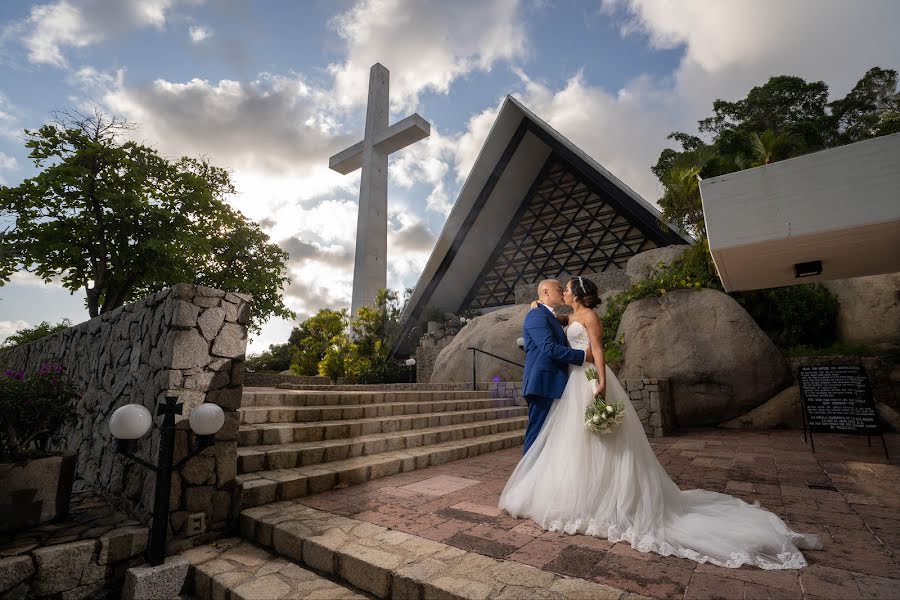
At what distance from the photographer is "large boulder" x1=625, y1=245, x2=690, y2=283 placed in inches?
442

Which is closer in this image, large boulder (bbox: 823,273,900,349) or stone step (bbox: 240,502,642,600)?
stone step (bbox: 240,502,642,600)

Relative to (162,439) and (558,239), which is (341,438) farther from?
(558,239)

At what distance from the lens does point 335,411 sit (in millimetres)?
5457

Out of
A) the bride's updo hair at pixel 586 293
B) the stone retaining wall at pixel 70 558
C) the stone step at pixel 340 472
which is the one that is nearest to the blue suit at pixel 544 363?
the bride's updo hair at pixel 586 293

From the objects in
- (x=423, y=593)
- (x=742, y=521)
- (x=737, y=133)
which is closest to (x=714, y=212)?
(x=742, y=521)

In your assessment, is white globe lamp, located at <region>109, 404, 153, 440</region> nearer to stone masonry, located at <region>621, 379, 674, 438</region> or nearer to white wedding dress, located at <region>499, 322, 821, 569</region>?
white wedding dress, located at <region>499, 322, 821, 569</region>

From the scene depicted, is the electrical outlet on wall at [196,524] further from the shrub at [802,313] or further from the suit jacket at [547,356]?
the shrub at [802,313]

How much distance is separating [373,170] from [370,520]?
57.6ft

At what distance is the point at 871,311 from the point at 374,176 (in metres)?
16.7

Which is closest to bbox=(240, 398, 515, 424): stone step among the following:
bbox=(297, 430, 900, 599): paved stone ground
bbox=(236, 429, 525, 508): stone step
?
bbox=(236, 429, 525, 508): stone step

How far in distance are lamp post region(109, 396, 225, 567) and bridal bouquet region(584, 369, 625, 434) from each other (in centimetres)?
246

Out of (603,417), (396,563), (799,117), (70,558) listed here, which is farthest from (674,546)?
(799,117)

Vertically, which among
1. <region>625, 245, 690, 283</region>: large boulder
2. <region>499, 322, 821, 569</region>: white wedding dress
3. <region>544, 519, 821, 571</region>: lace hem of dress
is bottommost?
<region>544, 519, 821, 571</region>: lace hem of dress

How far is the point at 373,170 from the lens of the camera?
18594 mm
